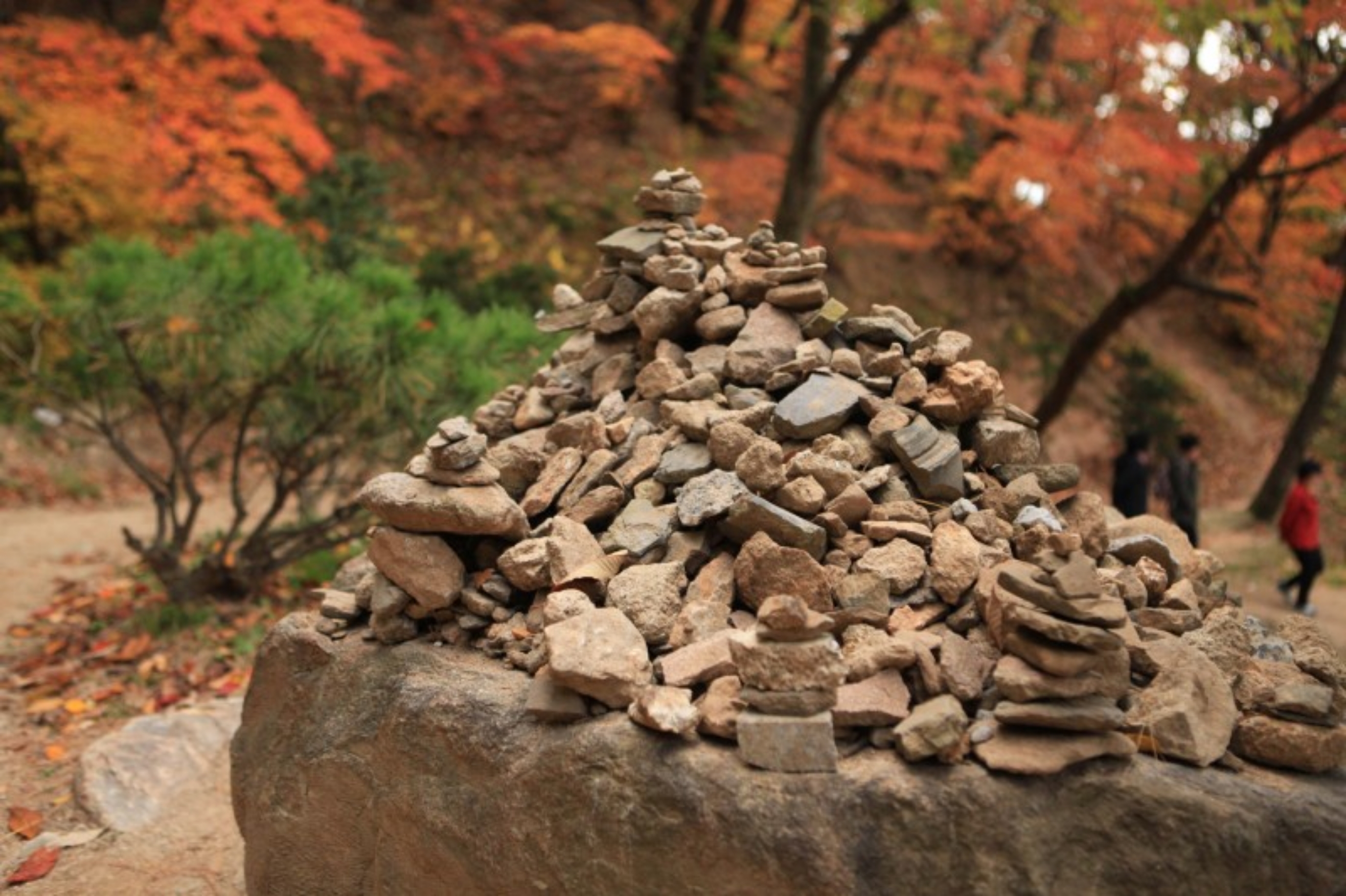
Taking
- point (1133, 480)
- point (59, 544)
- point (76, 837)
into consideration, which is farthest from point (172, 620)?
point (1133, 480)

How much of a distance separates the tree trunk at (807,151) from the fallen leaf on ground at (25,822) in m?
6.70

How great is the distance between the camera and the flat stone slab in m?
4.10

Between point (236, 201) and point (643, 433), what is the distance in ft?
24.6

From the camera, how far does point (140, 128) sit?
378 inches

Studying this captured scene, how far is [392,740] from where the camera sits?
2.75 metres

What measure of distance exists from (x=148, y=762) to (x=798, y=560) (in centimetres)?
327

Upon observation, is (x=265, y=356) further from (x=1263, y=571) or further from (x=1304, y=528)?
(x=1263, y=571)

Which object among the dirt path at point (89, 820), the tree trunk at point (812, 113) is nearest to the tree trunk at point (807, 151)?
the tree trunk at point (812, 113)

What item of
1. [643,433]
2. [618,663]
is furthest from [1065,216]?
[618,663]

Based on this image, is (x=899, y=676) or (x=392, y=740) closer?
(x=899, y=676)

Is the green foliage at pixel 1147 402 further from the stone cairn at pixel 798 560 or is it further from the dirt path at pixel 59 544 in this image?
the dirt path at pixel 59 544

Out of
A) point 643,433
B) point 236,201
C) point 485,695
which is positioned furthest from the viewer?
point 236,201

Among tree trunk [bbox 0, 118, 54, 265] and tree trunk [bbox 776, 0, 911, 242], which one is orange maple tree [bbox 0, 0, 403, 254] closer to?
tree trunk [bbox 0, 118, 54, 265]

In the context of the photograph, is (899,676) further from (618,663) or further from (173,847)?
(173,847)
